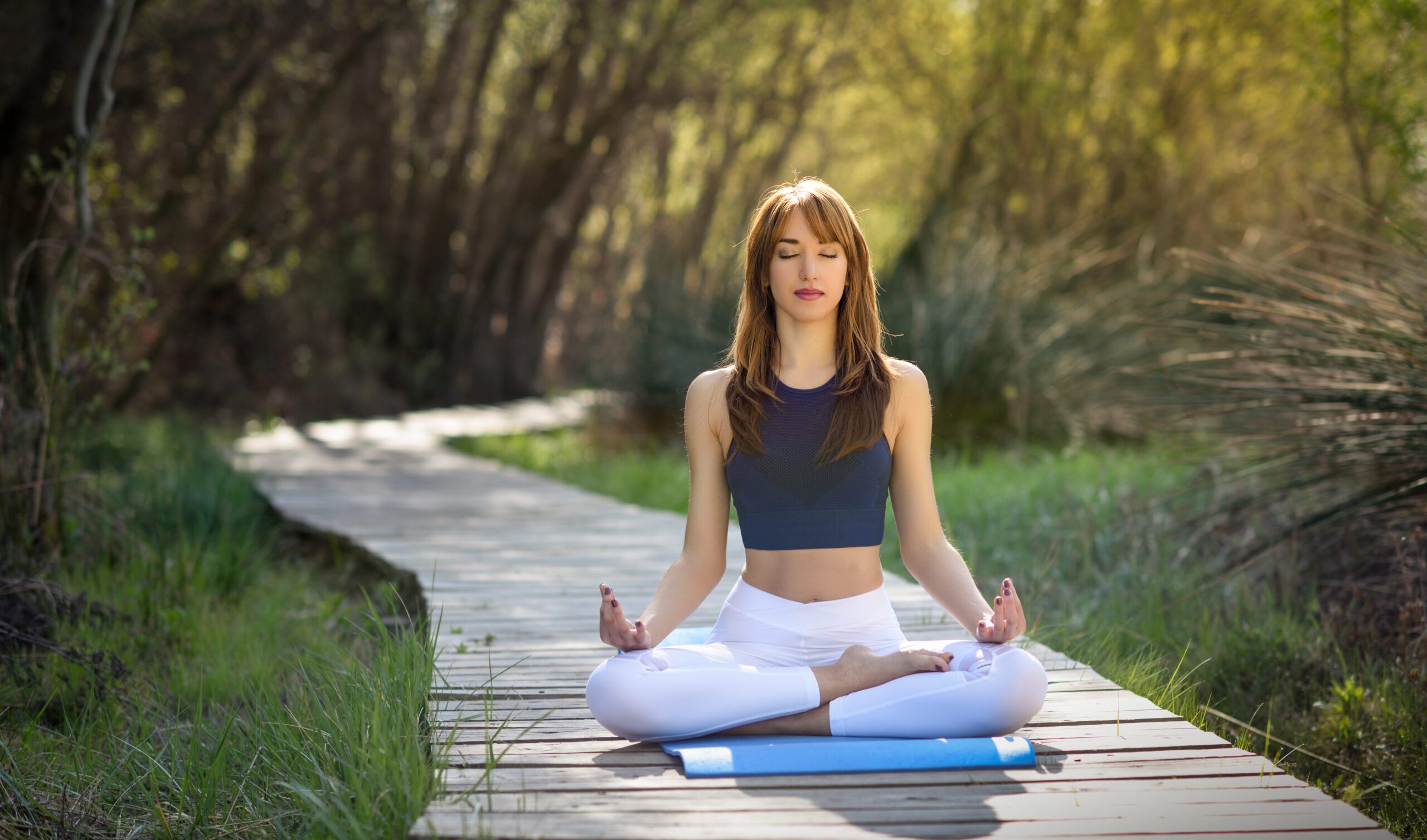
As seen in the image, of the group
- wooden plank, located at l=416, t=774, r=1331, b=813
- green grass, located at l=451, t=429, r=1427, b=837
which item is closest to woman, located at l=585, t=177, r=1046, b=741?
wooden plank, located at l=416, t=774, r=1331, b=813

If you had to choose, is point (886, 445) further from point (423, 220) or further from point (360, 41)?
point (423, 220)

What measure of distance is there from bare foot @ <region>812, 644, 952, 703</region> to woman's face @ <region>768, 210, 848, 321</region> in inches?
30.6

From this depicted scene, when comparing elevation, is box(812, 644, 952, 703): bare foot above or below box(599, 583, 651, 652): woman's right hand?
below

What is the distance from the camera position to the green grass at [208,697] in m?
2.53

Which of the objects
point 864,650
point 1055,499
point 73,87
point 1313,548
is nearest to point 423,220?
point 73,87

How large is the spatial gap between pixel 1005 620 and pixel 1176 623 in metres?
2.06

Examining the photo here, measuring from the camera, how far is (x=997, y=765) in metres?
2.43

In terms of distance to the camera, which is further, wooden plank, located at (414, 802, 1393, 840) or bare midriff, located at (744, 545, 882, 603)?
bare midriff, located at (744, 545, 882, 603)

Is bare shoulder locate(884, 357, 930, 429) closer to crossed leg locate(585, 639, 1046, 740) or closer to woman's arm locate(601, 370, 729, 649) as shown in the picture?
woman's arm locate(601, 370, 729, 649)

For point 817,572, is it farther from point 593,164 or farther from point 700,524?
point 593,164

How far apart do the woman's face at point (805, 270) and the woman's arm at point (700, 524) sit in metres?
0.25

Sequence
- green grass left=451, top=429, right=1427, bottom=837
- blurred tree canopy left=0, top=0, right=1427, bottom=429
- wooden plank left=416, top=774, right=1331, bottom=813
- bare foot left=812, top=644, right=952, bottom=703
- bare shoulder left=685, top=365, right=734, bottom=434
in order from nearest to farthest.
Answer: wooden plank left=416, top=774, right=1331, bottom=813 < bare foot left=812, top=644, right=952, bottom=703 < bare shoulder left=685, top=365, right=734, bottom=434 < green grass left=451, top=429, right=1427, bottom=837 < blurred tree canopy left=0, top=0, right=1427, bottom=429

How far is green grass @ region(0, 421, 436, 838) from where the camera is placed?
253cm

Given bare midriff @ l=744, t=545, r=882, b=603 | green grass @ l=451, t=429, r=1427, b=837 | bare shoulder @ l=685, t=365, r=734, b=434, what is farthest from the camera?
green grass @ l=451, t=429, r=1427, b=837
